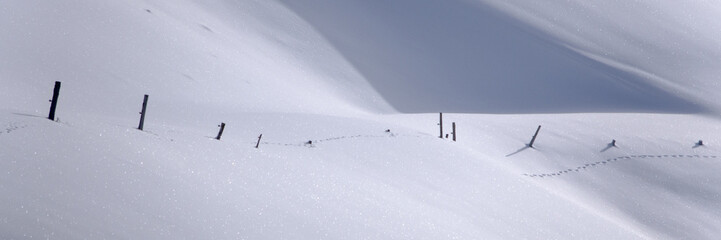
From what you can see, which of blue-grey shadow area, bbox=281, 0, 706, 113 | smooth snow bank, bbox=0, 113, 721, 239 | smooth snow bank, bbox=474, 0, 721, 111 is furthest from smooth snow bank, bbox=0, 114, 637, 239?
smooth snow bank, bbox=474, 0, 721, 111

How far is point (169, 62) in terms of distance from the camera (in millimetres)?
21062

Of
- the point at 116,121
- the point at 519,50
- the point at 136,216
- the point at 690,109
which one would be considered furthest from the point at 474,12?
the point at 136,216

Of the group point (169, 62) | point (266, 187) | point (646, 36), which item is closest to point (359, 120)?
point (169, 62)

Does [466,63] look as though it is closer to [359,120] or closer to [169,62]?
[359,120]

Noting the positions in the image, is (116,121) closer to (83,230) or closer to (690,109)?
(83,230)

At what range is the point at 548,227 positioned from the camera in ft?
50.8

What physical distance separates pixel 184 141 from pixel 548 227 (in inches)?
257

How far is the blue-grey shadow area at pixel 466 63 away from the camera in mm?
27422

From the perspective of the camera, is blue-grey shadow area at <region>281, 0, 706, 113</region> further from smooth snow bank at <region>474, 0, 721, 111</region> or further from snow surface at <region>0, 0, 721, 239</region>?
smooth snow bank at <region>474, 0, 721, 111</region>

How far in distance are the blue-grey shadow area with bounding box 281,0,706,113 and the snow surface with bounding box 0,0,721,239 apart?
0.08 m

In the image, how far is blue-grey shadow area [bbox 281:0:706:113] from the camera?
90.0ft

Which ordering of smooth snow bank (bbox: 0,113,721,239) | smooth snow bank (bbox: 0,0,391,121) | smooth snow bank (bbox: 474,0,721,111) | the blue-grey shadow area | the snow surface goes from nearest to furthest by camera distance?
1. smooth snow bank (bbox: 0,113,721,239)
2. the snow surface
3. smooth snow bank (bbox: 0,0,391,121)
4. the blue-grey shadow area
5. smooth snow bank (bbox: 474,0,721,111)

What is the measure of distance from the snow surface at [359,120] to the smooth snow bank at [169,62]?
0.23 ft

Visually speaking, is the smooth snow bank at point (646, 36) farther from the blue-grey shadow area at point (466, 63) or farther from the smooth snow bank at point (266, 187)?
the smooth snow bank at point (266, 187)
